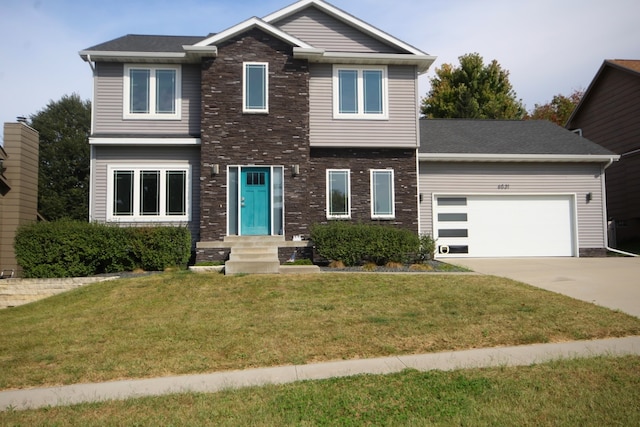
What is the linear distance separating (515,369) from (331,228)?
776 centimetres

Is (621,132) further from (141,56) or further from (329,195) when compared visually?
(141,56)

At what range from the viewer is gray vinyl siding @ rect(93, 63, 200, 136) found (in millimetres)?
14914

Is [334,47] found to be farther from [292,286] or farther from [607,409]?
[607,409]

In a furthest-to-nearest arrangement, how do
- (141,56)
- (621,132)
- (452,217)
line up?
1. (621,132)
2. (452,217)
3. (141,56)

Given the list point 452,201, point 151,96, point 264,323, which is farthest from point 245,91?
point 264,323

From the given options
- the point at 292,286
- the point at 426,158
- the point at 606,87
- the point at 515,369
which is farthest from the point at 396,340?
the point at 606,87

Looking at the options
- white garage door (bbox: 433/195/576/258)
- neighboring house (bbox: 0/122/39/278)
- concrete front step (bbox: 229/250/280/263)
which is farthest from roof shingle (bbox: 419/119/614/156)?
neighboring house (bbox: 0/122/39/278)

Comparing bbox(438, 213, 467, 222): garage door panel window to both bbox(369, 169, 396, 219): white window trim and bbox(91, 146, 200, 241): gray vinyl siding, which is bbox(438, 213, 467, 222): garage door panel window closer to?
bbox(369, 169, 396, 219): white window trim

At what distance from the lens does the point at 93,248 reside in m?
12.2

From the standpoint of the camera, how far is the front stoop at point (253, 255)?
1186 cm

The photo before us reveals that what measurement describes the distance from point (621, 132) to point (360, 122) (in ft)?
42.6

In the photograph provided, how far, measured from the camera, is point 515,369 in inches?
222

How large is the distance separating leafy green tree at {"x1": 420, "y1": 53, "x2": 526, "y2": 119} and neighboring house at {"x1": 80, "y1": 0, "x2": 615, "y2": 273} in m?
16.2

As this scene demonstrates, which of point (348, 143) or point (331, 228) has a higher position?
point (348, 143)
